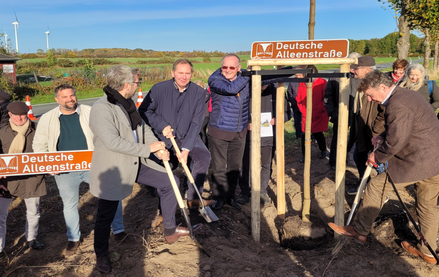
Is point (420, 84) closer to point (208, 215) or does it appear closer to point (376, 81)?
point (376, 81)

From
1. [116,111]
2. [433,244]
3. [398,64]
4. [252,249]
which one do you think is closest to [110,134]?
[116,111]

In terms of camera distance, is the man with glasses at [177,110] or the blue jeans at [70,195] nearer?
the blue jeans at [70,195]

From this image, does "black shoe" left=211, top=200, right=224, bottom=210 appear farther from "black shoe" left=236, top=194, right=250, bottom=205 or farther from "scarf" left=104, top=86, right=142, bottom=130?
"scarf" left=104, top=86, right=142, bottom=130

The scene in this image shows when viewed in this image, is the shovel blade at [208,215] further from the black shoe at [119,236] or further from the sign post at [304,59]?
the black shoe at [119,236]

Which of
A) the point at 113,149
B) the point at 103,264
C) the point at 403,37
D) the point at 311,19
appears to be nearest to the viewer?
the point at 113,149

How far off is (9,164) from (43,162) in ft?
1.38

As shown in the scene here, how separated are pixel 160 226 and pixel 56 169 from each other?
59.9 inches

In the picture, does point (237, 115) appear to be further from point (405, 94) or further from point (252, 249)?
point (405, 94)

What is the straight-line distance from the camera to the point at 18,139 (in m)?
4.21

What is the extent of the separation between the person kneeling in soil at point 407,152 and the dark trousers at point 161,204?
2.17 m

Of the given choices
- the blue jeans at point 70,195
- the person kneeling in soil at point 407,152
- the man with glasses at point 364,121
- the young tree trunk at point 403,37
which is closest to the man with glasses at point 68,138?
the blue jeans at point 70,195

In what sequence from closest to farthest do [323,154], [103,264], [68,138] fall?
1. [103,264]
2. [68,138]
3. [323,154]

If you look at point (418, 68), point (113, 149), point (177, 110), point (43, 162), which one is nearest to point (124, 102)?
point (113, 149)

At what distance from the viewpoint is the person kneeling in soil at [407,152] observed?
10.9 ft
